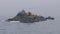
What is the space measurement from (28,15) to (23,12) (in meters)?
1.99

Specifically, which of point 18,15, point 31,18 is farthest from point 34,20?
point 18,15

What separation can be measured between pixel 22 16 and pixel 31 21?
3.58 metres

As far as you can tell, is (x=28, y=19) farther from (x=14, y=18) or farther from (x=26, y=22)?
(x=14, y=18)

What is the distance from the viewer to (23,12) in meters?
77.0

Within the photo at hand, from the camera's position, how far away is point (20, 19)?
7488 cm

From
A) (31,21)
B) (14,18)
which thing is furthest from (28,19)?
(14,18)

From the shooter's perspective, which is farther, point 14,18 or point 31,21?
point 14,18

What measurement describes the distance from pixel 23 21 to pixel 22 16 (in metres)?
1.71

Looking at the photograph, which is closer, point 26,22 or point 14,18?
point 26,22

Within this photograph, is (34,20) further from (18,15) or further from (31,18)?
(18,15)

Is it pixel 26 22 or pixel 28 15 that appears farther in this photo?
pixel 28 15

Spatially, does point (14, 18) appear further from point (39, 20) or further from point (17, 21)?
point (39, 20)

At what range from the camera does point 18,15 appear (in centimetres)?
7681

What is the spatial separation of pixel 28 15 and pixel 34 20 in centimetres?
446
